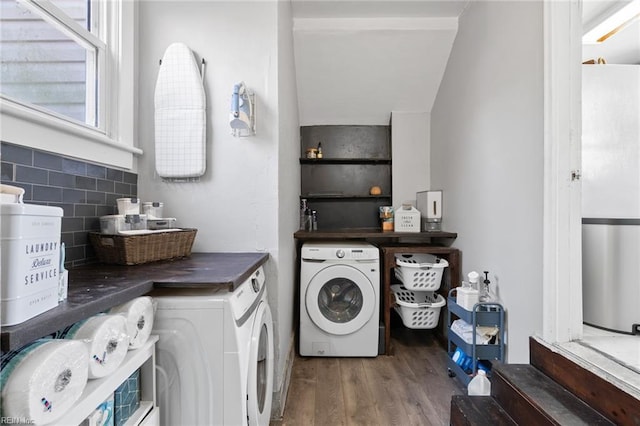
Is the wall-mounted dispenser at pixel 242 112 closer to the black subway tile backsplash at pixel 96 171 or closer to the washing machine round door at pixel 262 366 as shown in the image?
the black subway tile backsplash at pixel 96 171

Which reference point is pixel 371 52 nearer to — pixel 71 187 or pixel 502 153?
pixel 502 153

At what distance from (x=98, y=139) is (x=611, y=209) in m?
2.91

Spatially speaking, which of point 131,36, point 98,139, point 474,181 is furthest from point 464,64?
point 98,139

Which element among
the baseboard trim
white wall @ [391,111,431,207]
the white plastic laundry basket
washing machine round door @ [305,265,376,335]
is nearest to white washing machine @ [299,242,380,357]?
washing machine round door @ [305,265,376,335]

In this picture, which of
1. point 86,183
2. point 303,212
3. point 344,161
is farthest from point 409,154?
point 86,183

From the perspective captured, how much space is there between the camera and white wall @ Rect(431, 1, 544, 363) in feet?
4.89

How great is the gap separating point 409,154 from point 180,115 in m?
2.23

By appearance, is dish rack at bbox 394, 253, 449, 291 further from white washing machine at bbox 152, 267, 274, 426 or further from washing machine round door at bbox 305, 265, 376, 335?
white washing machine at bbox 152, 267, 274, 426

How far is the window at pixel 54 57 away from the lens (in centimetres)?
109

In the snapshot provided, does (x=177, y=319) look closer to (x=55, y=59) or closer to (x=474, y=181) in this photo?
(x=55, y=59)

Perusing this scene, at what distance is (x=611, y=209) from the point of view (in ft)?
5.96

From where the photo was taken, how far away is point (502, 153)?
1770 millimetres

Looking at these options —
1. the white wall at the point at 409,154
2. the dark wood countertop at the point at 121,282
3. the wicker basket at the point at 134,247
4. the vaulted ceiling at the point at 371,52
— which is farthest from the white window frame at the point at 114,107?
the white wall at the point at 409,154

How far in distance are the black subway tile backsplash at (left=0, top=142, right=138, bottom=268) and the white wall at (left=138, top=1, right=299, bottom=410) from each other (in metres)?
0.24
